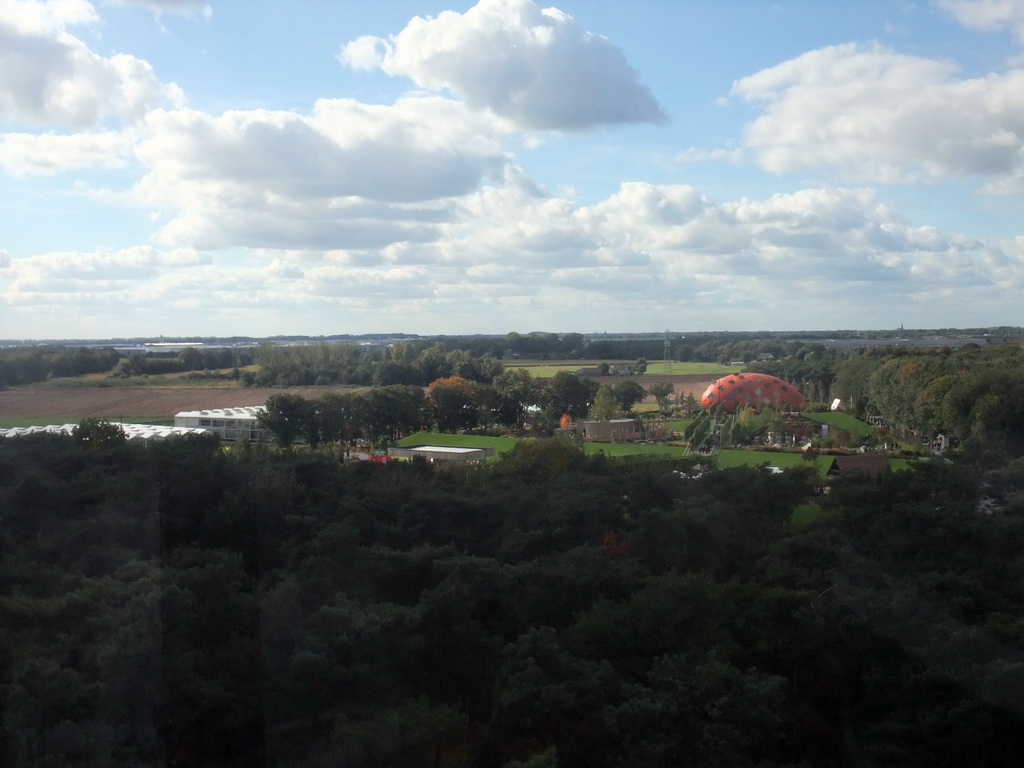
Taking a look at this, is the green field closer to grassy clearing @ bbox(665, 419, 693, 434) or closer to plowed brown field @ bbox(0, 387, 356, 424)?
plowed brown field @ bbox(0, 387, 356, 424)

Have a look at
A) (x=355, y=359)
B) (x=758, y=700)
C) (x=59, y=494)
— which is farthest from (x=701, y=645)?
(x=355, y=359)

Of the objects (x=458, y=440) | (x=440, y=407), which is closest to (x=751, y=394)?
(x=440, y=407)

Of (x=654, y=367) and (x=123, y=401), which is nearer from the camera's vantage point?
(x=123, y=401)

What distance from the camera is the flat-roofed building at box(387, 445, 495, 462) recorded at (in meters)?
23.4

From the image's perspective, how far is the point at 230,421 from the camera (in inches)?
1043

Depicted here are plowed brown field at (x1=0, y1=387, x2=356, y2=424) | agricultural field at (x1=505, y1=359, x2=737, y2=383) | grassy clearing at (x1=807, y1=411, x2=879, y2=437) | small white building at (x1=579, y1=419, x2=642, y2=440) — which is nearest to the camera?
plowed brown field at (x1=0, y1=387, x2=356, y2=424)

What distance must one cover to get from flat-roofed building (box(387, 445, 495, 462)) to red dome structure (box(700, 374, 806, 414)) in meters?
14.9

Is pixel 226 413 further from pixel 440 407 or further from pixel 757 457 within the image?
pixel 757 457

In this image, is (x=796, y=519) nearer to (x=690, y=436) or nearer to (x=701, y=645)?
(x=701, y=645)

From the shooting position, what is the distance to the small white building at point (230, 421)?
24984mm

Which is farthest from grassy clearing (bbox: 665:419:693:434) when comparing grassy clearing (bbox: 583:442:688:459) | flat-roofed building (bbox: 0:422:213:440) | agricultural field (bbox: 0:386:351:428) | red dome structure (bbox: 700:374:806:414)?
flat-roofed building (bbox: 0:422:213:440)

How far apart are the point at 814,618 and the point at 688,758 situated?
2984 mm

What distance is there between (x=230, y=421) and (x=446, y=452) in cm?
691

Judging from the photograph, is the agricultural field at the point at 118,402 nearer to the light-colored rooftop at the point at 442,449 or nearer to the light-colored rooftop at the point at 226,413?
the light-colored rooftop at the point at 226,413
